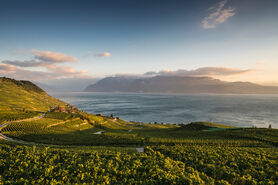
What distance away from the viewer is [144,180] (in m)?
12.5

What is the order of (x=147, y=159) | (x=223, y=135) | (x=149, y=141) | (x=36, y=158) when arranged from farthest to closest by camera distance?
(x=223, y=135) < (x=149, y=141) < (x=147, y=159) < (x=36, y=158)

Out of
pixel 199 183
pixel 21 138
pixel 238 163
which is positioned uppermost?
pixel 199 183

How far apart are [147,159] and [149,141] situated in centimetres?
1594

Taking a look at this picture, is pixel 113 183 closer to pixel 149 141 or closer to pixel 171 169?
pixel 171 169

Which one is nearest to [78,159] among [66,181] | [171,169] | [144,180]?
[66,181]

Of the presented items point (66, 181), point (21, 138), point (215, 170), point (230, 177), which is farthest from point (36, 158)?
point (21, 138)

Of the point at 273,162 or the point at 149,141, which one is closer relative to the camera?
the point at 273,162

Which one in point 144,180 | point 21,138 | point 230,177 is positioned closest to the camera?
point 144,180

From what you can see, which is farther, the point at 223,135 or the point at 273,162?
the point at 223,135

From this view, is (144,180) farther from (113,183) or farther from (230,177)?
(230,177)

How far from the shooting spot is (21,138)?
35.9 meters

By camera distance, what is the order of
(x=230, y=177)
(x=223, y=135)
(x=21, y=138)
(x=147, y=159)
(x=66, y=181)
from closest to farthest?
(x=66, y=181)
(x=230, y=177)
(x=147, y=159)
(x=21, y=138)
(x=223, y=135)

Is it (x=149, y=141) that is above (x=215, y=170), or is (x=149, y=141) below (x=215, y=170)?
below

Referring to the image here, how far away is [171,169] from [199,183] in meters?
3.31
